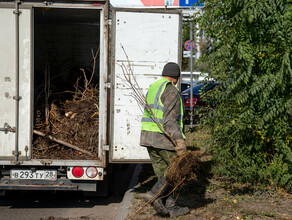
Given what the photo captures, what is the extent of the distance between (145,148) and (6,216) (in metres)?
2.14

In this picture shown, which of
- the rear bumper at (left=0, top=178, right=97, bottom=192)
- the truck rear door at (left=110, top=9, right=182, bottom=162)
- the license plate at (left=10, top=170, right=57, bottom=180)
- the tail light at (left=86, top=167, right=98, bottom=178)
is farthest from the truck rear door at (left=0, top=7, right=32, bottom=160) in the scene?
the truck rear door at (left=110, top=9, right=182, bottom=162)

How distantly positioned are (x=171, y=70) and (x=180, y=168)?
4.08ft

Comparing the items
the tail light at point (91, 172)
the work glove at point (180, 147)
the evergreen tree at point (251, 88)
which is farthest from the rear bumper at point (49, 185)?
the evergreen tree at point (251, 88)

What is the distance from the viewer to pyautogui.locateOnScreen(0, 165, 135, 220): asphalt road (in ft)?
18.9

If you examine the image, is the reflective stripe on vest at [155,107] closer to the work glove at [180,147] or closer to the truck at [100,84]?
the work glove at [180,147]

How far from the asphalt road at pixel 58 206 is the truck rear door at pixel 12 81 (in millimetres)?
870

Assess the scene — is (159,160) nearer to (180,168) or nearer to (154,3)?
(180,168)

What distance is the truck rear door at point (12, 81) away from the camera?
5570 millimetres

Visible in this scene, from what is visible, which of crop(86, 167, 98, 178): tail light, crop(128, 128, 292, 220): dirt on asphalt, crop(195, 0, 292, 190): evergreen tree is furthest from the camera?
crop(86, 167, 98, 178): tail light

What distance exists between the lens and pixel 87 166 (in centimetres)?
570

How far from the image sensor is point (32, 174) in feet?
18.8

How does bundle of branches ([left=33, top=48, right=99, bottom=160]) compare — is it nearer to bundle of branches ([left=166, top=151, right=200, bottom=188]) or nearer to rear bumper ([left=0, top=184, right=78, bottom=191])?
rear bumper ([left=0, top=184, right=78, bottom=191])

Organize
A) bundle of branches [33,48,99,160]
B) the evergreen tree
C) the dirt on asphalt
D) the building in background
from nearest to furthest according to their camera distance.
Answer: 1. the dirt on asphalt
2. the evergreen tree
3. bundle of branches [33,48,99,160]
4. the building in background

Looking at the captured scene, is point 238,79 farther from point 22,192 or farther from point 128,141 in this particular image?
point 22,192
